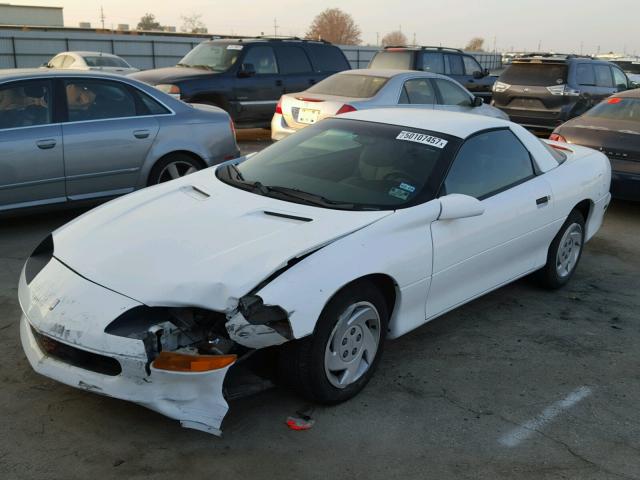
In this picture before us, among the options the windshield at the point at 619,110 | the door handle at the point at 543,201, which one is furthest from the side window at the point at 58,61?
the door handle at the point at 543,201

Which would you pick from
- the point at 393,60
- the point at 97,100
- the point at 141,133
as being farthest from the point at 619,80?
the point at 97,100

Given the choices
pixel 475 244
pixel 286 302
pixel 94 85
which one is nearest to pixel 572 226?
pixel 475 244

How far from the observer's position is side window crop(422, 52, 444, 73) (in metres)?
13.8

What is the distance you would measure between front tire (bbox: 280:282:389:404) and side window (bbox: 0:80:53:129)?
13.4ft

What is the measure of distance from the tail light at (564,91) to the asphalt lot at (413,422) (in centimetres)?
903

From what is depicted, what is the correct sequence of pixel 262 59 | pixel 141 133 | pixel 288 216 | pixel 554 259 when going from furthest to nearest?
1. pixel 262 59
2. pixel 141 133
3. pixel 554 259
4. pixel 288 216

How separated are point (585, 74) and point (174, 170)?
963cm

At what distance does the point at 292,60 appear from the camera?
1327 centimetres

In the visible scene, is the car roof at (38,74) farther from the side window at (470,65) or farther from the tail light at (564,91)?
the side window at (470,65)

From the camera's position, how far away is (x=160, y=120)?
6918 millimetres

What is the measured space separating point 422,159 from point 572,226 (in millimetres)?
1766

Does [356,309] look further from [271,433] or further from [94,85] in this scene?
[94,85]

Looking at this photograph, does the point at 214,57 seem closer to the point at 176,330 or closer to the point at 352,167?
the point at 352,167

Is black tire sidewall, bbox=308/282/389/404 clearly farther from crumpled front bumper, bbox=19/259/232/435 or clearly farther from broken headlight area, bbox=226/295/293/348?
crumpled front bumper, bbox=19/259/232/435
